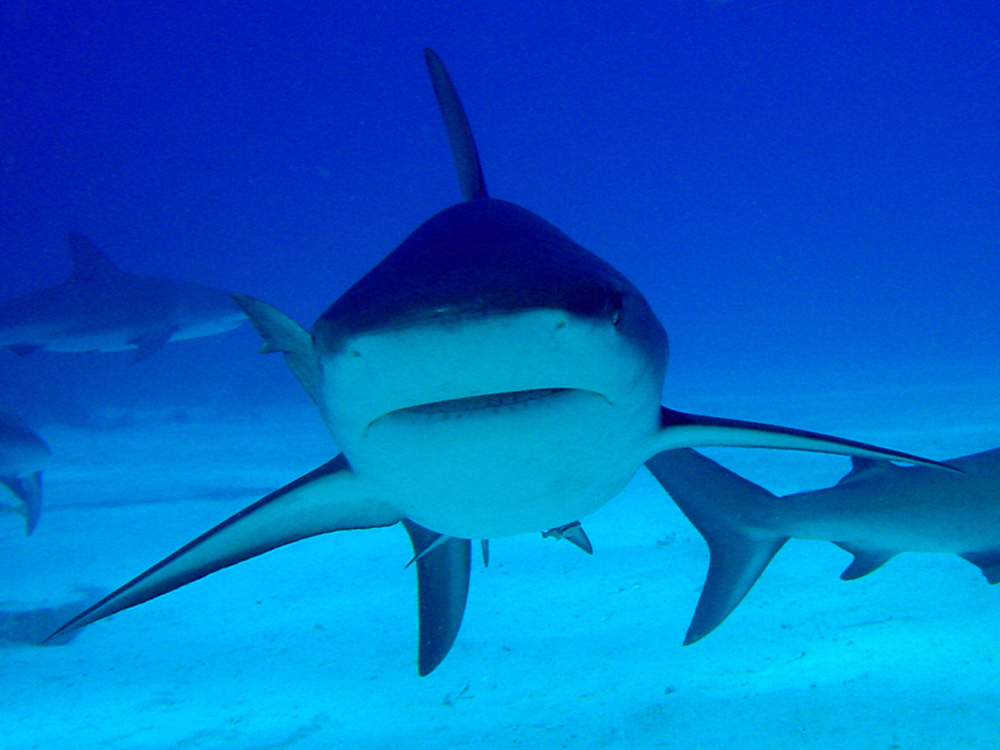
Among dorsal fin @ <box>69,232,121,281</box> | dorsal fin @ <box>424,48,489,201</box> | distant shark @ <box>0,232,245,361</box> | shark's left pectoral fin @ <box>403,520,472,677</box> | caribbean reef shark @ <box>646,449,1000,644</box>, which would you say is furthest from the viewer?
dorsal fin @ <box>69,232,121,281</box>

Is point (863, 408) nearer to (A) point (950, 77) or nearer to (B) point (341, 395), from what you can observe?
(B) point (341, 395)

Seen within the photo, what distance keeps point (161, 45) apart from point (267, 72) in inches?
446

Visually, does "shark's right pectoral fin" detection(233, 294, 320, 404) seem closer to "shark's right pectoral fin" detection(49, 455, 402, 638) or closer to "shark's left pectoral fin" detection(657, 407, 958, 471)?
"shark's right pectoral fin" detection(49, 455, 402, 638)

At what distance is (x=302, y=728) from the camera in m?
3.43

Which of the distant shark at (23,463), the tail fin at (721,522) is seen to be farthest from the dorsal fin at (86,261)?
the tail fin at (721,522)

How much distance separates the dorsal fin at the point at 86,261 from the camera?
10.7 m

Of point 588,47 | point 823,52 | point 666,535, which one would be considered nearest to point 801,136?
point 823,52

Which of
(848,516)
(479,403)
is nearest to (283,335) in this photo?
(479,403)

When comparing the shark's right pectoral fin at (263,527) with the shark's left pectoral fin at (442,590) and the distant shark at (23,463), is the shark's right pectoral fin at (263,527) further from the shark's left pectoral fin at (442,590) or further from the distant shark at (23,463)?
the distant shark at (23,463)

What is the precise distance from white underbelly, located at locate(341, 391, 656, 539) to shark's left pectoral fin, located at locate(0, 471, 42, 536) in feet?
23.3

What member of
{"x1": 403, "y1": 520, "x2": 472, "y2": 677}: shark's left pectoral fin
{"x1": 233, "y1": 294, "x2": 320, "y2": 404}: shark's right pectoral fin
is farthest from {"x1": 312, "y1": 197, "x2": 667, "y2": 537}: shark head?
{"x1": 403, "y1": 520, "x2": 472, "y2": 677}: shark's left pectoral fin

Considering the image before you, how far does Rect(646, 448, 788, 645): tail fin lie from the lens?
9.94 feet

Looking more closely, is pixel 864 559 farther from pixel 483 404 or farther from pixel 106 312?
pixel 106 312

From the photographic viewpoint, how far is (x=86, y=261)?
1086 cm
